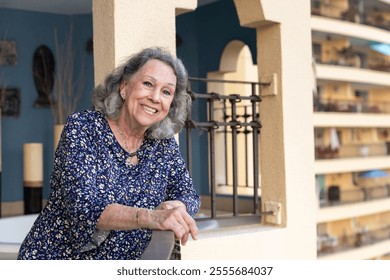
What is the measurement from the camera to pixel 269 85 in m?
2.79

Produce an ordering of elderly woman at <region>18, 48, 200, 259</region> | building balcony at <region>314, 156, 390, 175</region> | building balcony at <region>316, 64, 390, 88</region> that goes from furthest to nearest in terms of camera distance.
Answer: building balcony at <region>316, 64, 390, 88</region>, building balcony at <region>314, 156, 390, 175</region>, elderly woman at <region>18, 48, 200, 259</region>

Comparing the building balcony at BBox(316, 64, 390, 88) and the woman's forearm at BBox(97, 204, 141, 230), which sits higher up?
the building balcony at BBox(316, 64, 390, 88)

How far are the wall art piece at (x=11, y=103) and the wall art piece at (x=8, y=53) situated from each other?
10.2 inches

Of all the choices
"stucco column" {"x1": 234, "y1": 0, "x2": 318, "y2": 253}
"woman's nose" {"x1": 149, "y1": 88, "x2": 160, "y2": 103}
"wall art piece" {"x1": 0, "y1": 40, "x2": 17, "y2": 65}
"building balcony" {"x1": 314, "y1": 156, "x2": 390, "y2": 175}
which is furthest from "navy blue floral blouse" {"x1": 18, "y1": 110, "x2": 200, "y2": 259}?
"wall art piece" {"x1": 0, "y1": 40, "x2": 17, "y2": 65}

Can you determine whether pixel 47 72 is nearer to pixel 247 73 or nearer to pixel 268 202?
pixel 247 73

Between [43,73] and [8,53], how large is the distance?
0.37 meters

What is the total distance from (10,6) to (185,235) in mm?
4731

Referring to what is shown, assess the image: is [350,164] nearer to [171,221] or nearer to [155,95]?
[155,95]

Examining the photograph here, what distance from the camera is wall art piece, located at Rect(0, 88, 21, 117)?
17.0 ft

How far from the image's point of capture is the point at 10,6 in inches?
207

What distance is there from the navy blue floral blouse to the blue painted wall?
4.20 metres

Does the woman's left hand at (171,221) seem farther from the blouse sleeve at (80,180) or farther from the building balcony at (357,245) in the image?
the building balcony at (357,245)

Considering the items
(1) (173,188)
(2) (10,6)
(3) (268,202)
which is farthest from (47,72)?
(1) (173,188)

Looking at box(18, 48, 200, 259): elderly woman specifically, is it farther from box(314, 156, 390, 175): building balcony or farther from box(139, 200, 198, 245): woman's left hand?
box(314, 156, 390, 175): building balcony
